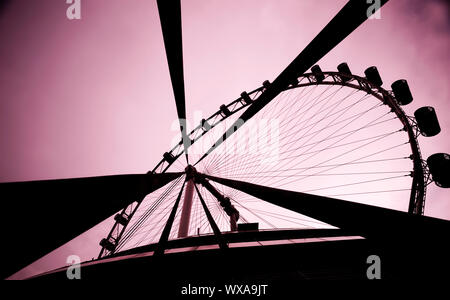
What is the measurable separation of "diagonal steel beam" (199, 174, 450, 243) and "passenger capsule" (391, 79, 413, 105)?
39.7ft

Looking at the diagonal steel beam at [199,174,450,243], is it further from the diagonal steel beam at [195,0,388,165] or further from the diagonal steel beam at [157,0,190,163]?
the diagonal steel beam at [157,0,190,163]

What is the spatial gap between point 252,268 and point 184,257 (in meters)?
1.33

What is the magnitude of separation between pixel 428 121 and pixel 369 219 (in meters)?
11.3

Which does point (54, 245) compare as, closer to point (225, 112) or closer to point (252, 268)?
point (252, 268)

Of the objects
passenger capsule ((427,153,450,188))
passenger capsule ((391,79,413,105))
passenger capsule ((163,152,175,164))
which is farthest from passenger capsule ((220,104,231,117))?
passenger capsule ((427,153,450,188))

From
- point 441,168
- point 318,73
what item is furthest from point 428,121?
point 318,73

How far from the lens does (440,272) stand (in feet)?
2.23

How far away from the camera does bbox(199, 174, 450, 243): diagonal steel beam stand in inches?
25.0

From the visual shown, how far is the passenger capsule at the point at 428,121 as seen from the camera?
7.80m

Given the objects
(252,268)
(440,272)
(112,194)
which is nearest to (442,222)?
(440,272)

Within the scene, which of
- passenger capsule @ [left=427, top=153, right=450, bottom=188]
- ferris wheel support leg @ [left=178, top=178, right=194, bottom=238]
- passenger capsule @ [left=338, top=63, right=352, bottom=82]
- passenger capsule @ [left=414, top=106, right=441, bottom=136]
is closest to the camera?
passenger capsule @ [left=427, top=153, right=450, bottom=188]

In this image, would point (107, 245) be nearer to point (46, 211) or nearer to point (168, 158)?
point (168, 158)

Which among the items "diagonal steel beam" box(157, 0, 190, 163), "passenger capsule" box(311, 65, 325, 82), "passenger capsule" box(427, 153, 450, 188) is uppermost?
"passenger capsule" box(311, 65, 325, 82)

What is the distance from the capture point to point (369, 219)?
79 cm
